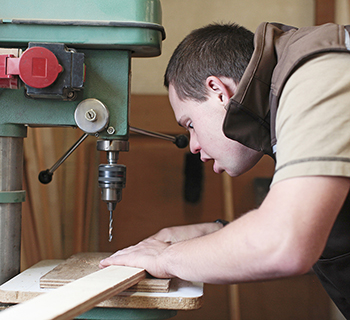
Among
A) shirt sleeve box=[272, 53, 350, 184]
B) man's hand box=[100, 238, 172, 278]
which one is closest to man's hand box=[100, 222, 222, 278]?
man's hand box=[100, 238, 172, 278]

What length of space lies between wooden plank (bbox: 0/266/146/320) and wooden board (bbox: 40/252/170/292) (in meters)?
0.02

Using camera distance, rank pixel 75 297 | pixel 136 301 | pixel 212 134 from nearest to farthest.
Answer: pixel 75 297, pixel 136 301, pixel 212 134

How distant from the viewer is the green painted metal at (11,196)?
0.91 metres

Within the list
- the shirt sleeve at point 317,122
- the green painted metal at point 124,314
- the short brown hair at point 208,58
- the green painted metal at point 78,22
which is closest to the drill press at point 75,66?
the green painted metal at point 78,22

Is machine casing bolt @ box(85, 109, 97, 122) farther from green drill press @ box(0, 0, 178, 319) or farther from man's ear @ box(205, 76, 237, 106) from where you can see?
man's ear @ box(205, 76, 237, 106)

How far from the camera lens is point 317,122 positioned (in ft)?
2.01

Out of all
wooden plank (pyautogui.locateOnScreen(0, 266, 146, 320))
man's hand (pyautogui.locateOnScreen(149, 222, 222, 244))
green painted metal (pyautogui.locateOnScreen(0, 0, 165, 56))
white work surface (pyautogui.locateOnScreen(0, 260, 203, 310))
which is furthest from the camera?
man's hand (pyautogui.locateOnScreen(149, 222, 222, 244))

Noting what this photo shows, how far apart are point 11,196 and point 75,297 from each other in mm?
432

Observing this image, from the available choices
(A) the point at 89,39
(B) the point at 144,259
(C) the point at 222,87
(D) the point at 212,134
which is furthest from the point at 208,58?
(B) the point at 144,259

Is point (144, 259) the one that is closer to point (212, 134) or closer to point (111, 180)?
point (111, 180)

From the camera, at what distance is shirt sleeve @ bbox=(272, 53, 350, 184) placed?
0.60m

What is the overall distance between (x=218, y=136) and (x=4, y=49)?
541 mm

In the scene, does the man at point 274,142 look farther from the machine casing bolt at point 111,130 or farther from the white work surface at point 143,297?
the machine casing bolt at point 111,130

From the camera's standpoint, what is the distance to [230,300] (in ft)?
5.56
